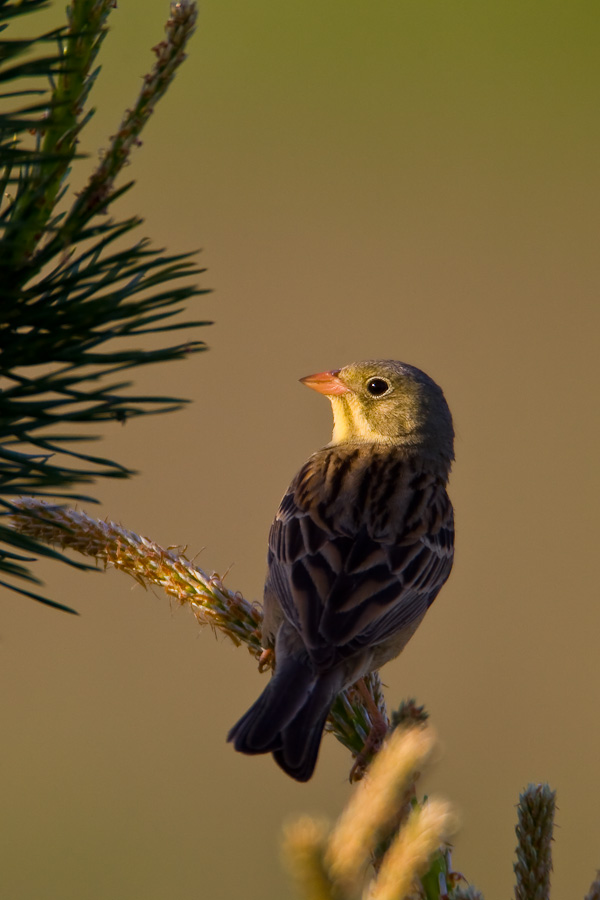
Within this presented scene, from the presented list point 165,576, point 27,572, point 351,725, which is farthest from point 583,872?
point 27,572

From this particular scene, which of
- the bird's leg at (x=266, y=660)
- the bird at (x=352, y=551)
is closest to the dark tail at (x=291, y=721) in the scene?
the bird at (x=352, y=551)

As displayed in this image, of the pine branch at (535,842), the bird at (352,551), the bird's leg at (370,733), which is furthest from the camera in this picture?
the bird at (352,551)

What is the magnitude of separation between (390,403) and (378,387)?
9cm

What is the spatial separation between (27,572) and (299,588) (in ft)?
5.23

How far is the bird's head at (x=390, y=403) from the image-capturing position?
4047 millimetres

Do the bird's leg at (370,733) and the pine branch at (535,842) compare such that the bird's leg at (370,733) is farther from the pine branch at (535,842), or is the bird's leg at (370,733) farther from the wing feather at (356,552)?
the pine branch at (535,842)

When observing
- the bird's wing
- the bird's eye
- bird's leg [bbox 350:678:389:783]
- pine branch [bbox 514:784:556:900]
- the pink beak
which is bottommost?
pine branch [bbox 514:784:556:900]

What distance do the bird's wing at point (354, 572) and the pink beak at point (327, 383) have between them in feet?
2.15

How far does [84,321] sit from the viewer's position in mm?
1356

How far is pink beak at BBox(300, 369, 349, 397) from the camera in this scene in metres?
4.11

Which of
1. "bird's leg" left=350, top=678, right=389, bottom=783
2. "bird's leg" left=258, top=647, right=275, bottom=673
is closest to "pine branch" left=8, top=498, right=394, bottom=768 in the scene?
"bird's leg" left=350, top=678, right=389, bottom=783

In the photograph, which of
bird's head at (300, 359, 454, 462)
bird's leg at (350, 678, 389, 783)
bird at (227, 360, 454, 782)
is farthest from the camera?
bird's head at (300, 359, 454, 462)

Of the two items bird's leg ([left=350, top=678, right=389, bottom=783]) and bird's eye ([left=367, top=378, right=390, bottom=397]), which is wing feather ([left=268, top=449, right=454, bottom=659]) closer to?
bird's leg ([left=350, top=678, right=389, bottom=783])

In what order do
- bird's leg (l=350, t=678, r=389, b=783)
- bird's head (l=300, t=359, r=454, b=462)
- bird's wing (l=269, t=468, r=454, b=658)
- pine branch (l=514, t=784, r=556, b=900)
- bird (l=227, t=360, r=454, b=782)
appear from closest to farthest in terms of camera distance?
pine branch (l=514, t=784, r=556, b=900), bird's leg (l=350, t=678, r=389, b=783), bird (l=227, t=360, r=454, b=782), bird's wing (l=269, t=468, r=454, b=658), bird's head (l=300, t=359, r=454, b=462)
